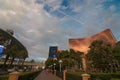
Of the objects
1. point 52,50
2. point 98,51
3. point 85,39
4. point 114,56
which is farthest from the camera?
point 85,39

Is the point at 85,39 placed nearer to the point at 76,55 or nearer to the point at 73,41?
the point at 73,41

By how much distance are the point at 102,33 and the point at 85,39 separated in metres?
18.3

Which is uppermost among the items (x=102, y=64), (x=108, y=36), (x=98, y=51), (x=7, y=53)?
(x=108, y=36)

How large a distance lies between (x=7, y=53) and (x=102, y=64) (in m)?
47.3

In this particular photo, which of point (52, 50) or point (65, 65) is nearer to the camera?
A: point (65, 65)

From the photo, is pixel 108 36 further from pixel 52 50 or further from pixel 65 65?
pixel 65 65

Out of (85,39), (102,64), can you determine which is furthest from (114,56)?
(85,39)

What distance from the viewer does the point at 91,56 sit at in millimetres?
44781

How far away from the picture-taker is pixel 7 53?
243 ft

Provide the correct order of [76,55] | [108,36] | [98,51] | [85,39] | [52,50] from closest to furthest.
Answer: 1. [98,51]
2. [76,55]
3. [52,50]
4. [108,36]
5. [85,39]

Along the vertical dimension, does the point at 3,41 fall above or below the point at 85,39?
below

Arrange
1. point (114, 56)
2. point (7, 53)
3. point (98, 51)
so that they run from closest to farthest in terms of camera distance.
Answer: point (98, 51)
point (114, 56)
point (7, 53)

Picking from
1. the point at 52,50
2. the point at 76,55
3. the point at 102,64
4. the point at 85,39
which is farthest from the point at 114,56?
the point at 85,39

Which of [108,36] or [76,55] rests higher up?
[108,36]
